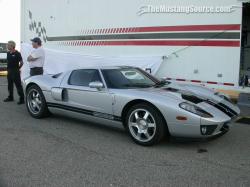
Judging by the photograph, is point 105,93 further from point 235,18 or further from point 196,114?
point 235,18

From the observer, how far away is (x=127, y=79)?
584 centimetres

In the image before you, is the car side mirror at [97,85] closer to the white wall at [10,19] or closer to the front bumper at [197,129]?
the front bumper at [197,129]

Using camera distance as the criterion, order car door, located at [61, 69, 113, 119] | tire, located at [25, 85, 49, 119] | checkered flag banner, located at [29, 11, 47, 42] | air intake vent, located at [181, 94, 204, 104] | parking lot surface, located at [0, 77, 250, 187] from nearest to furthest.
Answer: parking lot surface, located at [0, 77, 250, 187], air intake vent, located at [181, 94, 204, 104], car door, located at [61, 69, 113, 119], tire, located at [25, 85, 49, 119], checkered flag banner, located at [29, 11, 47, 42]

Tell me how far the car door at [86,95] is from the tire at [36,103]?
67 centimetres

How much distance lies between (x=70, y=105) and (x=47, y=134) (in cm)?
68

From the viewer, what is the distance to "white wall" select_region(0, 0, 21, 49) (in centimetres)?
1495

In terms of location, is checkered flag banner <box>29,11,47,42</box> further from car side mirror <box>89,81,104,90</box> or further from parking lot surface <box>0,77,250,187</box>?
car side mirror <box>89,81,104,90</box>

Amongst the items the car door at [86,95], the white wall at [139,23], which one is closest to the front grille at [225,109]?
the car door at [86,95]

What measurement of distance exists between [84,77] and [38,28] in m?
5.96

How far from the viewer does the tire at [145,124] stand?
4.91m

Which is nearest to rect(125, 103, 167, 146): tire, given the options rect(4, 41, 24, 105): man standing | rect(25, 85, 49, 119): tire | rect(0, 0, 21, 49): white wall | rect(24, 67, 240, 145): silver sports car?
rect(24, 67, 240, 145): silver sports car

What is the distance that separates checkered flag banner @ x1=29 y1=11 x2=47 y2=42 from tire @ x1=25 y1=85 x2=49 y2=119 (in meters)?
4.63

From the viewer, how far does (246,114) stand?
7.32 metres

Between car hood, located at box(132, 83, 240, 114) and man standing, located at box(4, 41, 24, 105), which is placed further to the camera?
man standing, located at box(4, 41, 24, 105)
